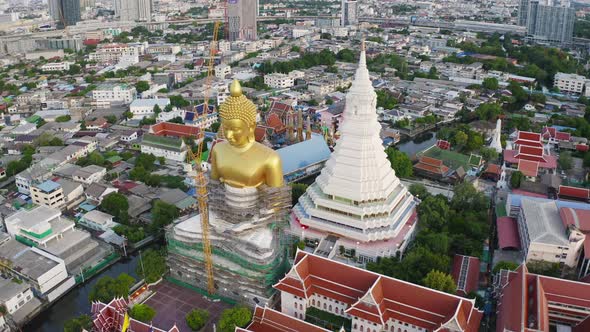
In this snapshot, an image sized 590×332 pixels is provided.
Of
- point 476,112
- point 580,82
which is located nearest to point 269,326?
point 476,112

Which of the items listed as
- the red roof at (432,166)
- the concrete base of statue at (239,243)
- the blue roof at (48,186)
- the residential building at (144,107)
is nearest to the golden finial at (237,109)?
the concrete base of statue at (239,243)

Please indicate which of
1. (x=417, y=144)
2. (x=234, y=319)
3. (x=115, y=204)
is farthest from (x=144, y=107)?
(x=234, y=319)

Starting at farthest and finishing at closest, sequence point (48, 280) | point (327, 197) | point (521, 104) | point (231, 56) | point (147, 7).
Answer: point (147, 7) < point (231, 56) < point (521, 104) < point (327, 197) < point (48, 280)

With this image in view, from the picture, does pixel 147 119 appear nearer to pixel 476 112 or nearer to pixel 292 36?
pixel 476 112

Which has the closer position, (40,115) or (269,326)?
(269,326)

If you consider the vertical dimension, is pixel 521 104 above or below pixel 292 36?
below

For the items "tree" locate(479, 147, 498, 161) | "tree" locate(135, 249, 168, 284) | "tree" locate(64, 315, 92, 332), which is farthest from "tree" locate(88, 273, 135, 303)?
"tree" locate(479, 147, 498, 161)
